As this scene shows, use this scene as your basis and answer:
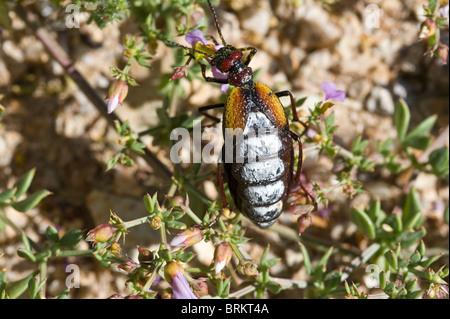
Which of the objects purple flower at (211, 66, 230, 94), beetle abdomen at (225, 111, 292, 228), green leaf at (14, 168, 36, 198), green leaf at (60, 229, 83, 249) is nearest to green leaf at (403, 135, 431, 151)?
beetle abdomen at (225, 111, 292, 228)

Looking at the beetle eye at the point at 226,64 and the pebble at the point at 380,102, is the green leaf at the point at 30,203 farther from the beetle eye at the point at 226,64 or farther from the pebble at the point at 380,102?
the pebble at the point at 380,102

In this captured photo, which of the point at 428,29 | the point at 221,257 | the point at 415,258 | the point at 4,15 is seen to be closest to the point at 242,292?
the point at 221,257

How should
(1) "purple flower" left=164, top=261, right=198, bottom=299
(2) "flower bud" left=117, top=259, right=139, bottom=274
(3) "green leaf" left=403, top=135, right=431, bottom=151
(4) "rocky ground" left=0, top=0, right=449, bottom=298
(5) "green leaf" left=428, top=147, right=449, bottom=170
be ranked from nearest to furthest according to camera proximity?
1. (1) "purple flower" left=164, top=261, right=198, bottom=299
2. (2) "flower bud" left=117, top=259, right=139, bottom=274
3. (5) "green leaf" left=428, top=147, right=449, bottom=170
4. (3) "green leaf" left=403, top=135, right=431, bottom=151
5. (4) "rocky ground" left=0, top=0, right=449, bottom=298

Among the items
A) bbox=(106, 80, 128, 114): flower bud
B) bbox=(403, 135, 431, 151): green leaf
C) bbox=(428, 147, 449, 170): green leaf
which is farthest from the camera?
bbox=(403, 135, 431, 151): green leaf

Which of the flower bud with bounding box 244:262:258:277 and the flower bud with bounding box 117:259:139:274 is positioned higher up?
the flower bud with bounding box 117:259:139:274

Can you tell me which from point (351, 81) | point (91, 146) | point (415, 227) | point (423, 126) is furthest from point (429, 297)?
point (91, 146)

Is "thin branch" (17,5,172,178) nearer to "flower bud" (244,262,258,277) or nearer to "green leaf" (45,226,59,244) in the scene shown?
"green leaf" (45,226,59,244)

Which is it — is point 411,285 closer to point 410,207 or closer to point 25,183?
point 410,207
